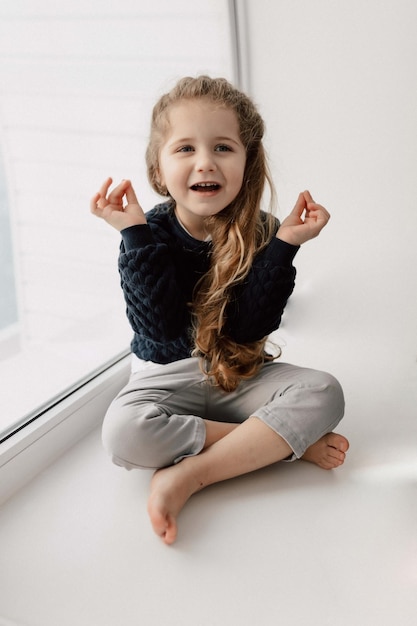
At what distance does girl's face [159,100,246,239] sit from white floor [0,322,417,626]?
1.66 feet

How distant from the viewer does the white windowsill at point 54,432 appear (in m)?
1.16

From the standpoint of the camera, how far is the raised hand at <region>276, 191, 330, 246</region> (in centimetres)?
118

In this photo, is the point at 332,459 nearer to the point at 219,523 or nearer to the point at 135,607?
the point at 219,523

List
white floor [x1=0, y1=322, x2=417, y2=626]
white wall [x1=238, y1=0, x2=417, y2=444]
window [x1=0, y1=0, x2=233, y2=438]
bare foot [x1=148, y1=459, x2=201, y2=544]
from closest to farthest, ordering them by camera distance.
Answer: white floor [x1=0, y1=322, x2=417, y2=626] → bare foot [x1=148, y1=459, x2=201, y2=544] → window [x1=0, y1=0, x2=233, y2=438] → white wall [x1=238, y1=0, x2=417, y2=444]

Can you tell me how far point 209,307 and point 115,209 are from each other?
0.81 ft

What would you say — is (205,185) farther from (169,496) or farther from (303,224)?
(169,496)

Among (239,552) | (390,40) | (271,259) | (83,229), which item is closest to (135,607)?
(239,552)

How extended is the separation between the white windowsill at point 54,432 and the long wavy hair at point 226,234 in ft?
0.96

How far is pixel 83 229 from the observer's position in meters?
1.71

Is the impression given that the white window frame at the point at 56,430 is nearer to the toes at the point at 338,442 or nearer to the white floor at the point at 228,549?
the white floor at the point at 228,549

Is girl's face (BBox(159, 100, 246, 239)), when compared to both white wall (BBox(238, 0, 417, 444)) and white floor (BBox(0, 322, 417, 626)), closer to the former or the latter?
white floor (BBox(0, 322, 417, 626))

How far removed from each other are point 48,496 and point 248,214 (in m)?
0.62

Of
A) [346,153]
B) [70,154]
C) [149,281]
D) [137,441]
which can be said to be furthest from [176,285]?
[346,153]

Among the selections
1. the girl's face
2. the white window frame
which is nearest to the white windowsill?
the white window frame
